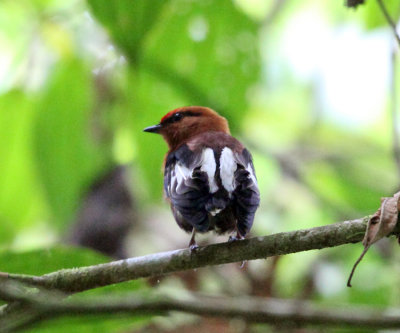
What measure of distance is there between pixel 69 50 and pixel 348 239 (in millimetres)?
3468

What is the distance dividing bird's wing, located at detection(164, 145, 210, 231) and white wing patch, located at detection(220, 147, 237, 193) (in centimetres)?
8

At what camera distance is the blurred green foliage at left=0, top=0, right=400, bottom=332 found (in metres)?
4.55

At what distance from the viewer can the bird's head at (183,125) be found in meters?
4.24

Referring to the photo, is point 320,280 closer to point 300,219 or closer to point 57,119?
point 300,219

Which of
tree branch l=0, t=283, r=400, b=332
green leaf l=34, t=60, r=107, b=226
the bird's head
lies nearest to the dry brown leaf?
tree branch l=0, t=283, r=400, b=332

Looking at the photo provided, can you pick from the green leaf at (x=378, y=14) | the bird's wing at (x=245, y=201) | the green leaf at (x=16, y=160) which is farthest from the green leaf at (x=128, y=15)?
the green leaf at (x=16, y=160)

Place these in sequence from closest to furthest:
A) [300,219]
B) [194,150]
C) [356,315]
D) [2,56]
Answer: [356,315] → [194,150] → [2,56] → [300,219]

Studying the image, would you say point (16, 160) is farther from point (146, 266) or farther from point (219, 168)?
point (146, 266)

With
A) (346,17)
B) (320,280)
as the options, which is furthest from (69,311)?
(346,17)

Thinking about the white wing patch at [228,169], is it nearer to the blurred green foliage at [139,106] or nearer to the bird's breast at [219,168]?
the bird's breast at [219,168]

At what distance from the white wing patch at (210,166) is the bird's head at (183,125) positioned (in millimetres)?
916

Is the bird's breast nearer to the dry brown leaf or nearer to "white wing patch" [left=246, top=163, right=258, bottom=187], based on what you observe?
"white wing patch" [left=246, top=163, right=258, bottom=187]

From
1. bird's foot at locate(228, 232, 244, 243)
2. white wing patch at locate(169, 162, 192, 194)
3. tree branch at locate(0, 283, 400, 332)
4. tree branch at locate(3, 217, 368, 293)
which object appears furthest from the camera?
white wing patch at locate(169, 162, 192, 194)

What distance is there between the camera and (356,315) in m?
3.16
